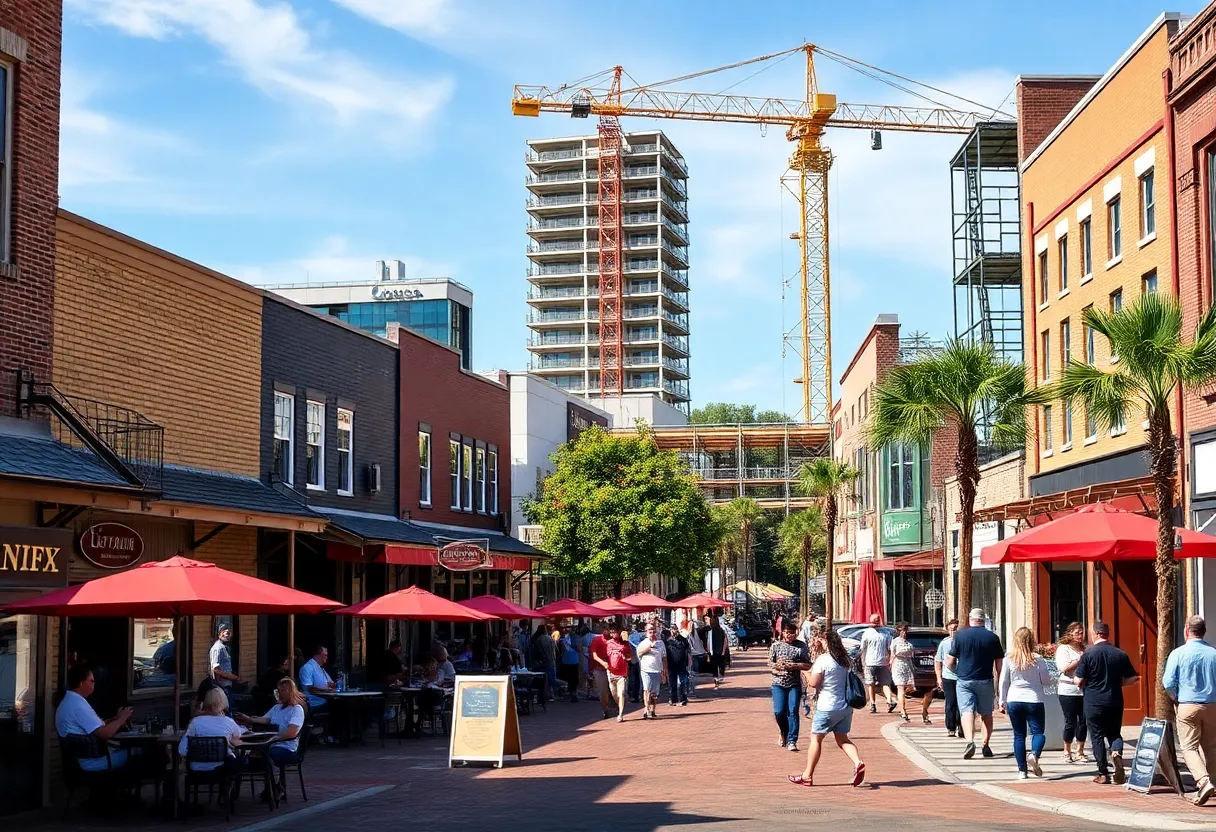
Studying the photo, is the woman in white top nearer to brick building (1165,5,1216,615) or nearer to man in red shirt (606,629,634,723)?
brick building (1165,5,1216,615)

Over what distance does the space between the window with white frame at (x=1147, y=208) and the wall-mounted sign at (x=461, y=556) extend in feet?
42.8

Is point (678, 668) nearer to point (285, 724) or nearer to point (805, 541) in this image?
point (285, 724)

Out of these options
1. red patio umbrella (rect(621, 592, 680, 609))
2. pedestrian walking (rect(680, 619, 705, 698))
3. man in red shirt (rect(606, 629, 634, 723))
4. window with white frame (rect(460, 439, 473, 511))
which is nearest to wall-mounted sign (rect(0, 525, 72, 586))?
man in red shirt (rect(606, 629, 634, 723))

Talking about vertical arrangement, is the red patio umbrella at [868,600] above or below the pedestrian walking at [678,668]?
above

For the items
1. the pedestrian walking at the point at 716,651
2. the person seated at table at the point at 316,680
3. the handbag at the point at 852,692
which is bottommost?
the pedestrian walking at the point at 716,651

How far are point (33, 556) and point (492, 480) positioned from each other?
87.5ft

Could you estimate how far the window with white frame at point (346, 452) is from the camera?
96.0 ft

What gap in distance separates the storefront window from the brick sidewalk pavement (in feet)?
8.94

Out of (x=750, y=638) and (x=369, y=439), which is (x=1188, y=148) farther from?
(x=750, y=638)

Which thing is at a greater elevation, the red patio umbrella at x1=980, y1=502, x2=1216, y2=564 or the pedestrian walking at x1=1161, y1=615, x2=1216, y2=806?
the red patio umbrella at x1=980, y1=502, x2=1216, y2=564

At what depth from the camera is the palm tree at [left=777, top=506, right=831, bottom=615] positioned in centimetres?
7575

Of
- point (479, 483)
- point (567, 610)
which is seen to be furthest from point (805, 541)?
point (567, 610)

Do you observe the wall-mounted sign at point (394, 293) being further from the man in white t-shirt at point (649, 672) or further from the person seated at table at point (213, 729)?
the person seated at table at point (213, 729)

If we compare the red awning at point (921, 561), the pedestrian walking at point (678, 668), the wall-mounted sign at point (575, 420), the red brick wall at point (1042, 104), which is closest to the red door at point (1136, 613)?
the pedestrian walking at point (678, 668)
